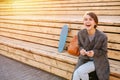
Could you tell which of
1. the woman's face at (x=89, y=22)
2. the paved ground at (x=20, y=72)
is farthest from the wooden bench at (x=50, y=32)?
the woman's face at (x=89, y=22)

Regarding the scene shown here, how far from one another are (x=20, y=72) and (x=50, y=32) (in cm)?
122

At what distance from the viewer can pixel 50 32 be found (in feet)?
15.4

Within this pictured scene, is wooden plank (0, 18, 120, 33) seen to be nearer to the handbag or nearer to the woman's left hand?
the handbag

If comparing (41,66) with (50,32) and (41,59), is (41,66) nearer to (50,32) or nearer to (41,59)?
(41,59)

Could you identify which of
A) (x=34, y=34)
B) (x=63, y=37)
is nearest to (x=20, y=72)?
(x=34, y=34)

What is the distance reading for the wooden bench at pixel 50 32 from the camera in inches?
139

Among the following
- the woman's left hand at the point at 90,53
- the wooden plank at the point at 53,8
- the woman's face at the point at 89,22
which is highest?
the wooden plank at the point at 53,8

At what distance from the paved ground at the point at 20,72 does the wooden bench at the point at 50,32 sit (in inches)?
5.5

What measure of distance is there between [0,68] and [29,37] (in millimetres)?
1184

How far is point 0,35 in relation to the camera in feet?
22.7

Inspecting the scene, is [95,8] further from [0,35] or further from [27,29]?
[0,35]

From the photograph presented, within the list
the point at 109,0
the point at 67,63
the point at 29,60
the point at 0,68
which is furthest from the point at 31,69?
the point at 109,0

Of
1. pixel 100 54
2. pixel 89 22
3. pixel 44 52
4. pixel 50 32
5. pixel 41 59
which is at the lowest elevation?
pixel 41 59

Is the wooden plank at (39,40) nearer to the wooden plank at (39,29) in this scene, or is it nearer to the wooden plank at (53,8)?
the wooden plank at (39,29)
